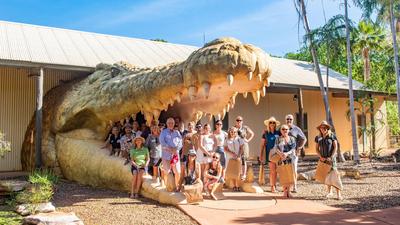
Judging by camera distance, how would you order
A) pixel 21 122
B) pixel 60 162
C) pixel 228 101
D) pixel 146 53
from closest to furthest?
pixel 228 101, pixel 60 162, pixel 21 122, pixel 146 53

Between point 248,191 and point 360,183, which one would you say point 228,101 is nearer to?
point 248,191

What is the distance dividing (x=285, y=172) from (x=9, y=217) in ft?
13.9

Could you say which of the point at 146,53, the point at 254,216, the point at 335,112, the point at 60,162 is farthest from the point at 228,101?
the point at 335,112

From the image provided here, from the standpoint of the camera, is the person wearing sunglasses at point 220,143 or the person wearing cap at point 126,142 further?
the person wearing cap at point 126,142

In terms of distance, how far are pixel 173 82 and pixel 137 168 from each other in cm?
178

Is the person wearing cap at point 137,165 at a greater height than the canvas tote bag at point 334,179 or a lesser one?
greater

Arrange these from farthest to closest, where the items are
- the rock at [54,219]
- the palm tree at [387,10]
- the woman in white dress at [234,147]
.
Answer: the palm tree at [387,10] → the woman in white dress at [234,147] → the rock at [54,219]

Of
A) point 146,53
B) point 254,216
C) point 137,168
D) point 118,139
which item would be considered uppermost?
point 146,53

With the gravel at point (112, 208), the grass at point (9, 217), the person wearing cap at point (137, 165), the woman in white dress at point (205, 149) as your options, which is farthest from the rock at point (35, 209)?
the woman in white dress at point (205, 149)

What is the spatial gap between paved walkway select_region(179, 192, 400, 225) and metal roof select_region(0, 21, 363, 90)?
18.9 feet

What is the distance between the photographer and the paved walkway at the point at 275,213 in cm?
505

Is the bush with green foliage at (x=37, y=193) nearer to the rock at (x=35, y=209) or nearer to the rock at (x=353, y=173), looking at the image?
the rock at (x=35, y=209)

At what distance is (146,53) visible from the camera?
13891 millimetres

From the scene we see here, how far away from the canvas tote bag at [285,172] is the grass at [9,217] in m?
4.04
